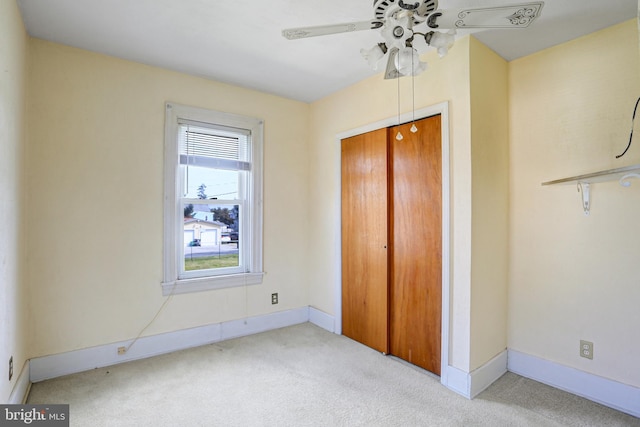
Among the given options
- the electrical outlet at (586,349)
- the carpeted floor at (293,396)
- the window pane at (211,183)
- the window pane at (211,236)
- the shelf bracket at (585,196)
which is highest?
the window pane at (211,183)

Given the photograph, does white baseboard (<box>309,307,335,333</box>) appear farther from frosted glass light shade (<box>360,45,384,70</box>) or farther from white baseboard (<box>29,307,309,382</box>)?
frosted glass light shade (<box>360,45,384,70</box>)

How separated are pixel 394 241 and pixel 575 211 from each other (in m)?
1.35

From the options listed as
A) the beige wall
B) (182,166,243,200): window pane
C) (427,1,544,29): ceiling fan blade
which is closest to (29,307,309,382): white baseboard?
the beige wall

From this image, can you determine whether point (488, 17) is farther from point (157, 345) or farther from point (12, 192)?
point (157, 345)

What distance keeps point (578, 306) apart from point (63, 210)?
399cm

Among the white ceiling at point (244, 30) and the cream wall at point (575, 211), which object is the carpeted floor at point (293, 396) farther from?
the white ceiling at point (244, 30)

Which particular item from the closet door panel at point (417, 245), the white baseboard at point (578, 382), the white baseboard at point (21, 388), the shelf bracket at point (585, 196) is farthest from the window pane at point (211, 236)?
the shelf bracket at point (585, 196)

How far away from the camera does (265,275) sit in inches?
141

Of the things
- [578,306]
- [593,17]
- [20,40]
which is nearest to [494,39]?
[593,17]

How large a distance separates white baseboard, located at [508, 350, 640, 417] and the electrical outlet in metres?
0.12

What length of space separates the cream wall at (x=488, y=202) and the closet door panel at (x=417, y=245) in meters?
0.26

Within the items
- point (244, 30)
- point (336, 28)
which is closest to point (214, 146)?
point (244, 30)

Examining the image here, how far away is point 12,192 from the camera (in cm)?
197

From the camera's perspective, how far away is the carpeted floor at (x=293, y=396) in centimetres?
201
